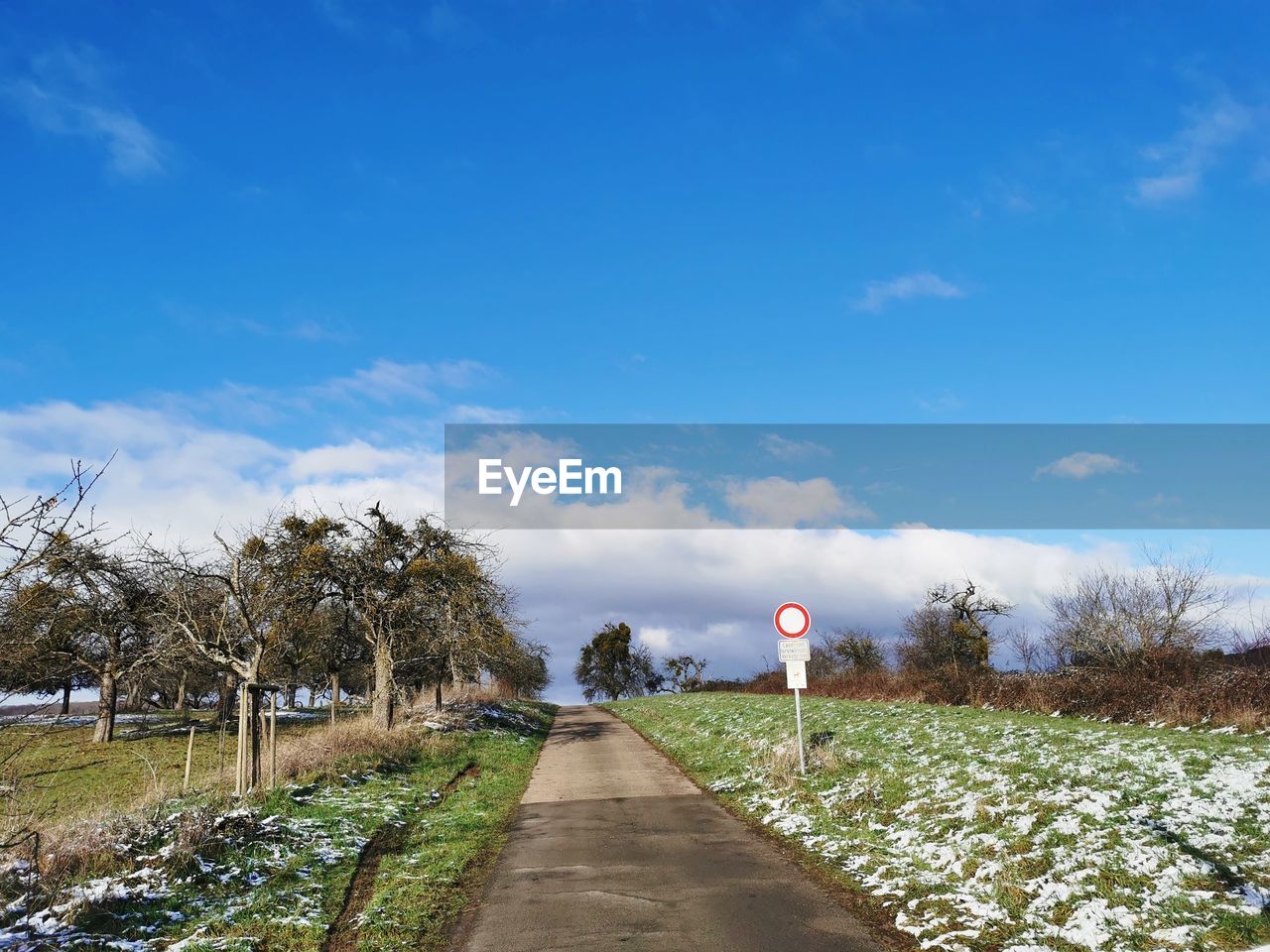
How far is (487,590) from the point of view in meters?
27.5

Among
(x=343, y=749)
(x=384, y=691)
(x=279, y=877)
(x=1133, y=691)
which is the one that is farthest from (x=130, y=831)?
(x=1133, y=691)

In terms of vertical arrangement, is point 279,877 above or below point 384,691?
below

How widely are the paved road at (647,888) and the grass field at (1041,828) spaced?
0.78 m

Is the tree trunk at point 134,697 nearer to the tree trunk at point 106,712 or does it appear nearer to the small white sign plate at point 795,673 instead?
the tree trunk at point 106,712

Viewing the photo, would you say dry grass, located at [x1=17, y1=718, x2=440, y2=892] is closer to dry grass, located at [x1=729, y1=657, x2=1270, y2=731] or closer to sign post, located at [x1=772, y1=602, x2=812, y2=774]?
sign post, located at [x1=772, y1=602, x2=812, y2=774]

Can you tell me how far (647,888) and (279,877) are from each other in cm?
450

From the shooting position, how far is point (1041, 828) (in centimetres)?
945

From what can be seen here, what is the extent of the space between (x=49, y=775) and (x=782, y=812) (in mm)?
22611

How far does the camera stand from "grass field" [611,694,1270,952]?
7.02m

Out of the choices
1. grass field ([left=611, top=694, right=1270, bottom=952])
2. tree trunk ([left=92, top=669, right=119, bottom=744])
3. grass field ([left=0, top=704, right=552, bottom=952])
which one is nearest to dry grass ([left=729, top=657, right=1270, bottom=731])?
grass field ([left=611, top=694, right=1270, bottom=952])

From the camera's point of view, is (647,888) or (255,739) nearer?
(647,888)

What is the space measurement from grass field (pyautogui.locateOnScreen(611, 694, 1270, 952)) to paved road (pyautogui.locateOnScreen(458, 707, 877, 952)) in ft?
2.55

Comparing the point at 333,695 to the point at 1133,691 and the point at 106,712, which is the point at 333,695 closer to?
the point at 106,712

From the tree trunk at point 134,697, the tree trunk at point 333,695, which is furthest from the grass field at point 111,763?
the tree trunk at point 134,697
